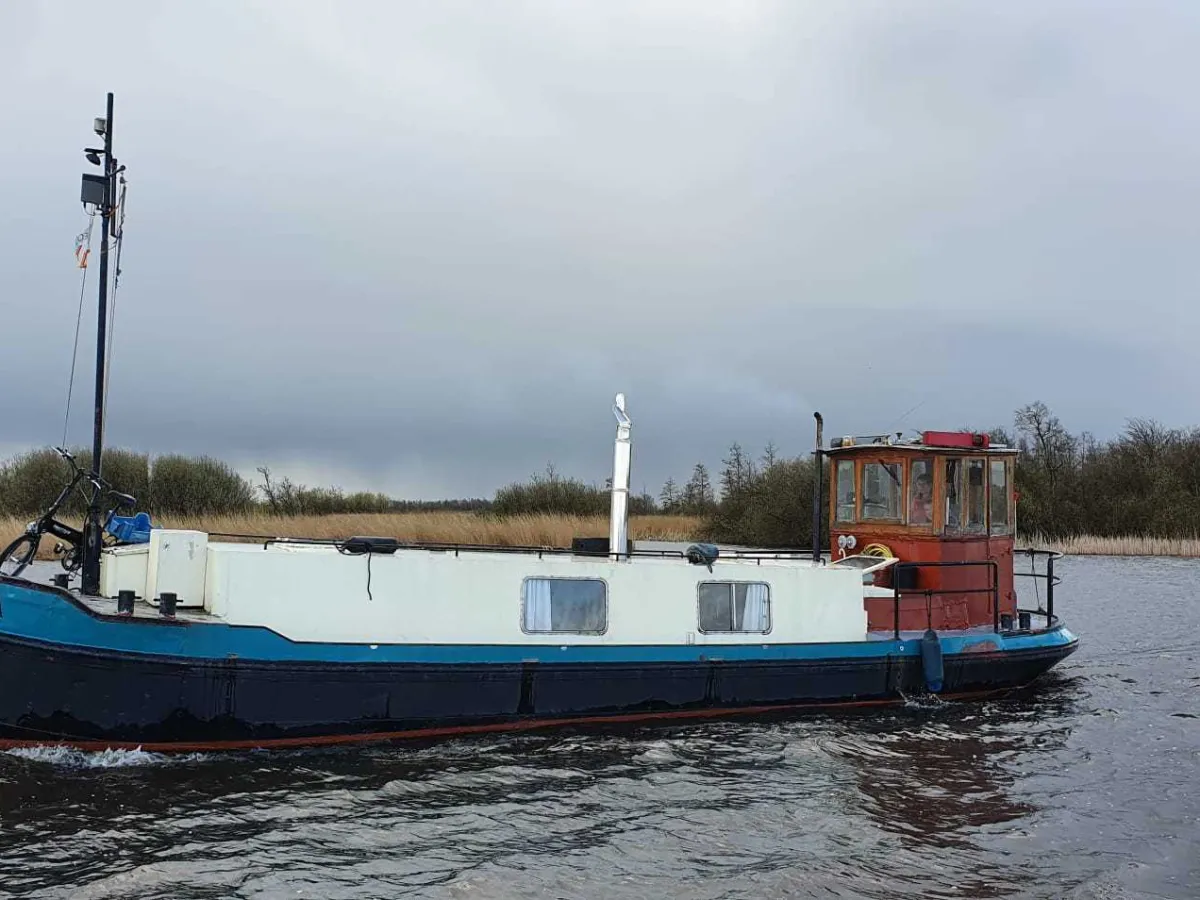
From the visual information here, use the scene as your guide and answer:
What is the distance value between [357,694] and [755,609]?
180 inches

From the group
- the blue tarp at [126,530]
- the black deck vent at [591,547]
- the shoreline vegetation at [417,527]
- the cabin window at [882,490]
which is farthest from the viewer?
the shoreline vegetation at [417,527]

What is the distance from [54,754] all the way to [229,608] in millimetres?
1885

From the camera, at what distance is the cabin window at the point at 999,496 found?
13570 mm

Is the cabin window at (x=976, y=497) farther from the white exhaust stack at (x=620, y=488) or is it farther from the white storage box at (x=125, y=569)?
the white storage box at (x=125, y=569)

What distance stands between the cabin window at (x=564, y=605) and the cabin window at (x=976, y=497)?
→ 5.32 metres

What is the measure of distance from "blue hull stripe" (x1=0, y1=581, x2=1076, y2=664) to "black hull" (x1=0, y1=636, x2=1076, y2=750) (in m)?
0.08

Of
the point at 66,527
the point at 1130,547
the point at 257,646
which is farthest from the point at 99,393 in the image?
the point at 1130,547

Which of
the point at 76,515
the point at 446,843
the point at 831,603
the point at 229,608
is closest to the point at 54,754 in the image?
the point at 229,608

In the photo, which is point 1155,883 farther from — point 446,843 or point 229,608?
point 229,608

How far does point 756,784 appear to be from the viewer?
933cm

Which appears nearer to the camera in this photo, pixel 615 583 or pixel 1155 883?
pixel 1155 883

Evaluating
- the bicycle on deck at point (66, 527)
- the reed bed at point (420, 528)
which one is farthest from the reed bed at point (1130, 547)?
the bicycle on deck at point (66, 527)

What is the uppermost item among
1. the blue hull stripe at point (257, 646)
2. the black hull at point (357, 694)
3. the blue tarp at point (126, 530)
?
the blue tarp at point (126, 530)

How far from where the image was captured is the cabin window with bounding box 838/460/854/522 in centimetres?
1378
